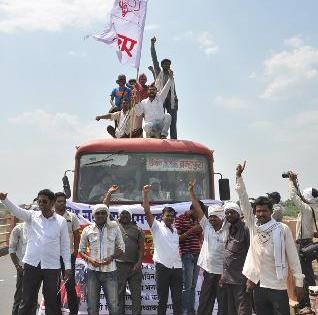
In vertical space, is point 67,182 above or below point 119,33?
below

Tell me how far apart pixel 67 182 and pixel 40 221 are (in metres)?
2.61

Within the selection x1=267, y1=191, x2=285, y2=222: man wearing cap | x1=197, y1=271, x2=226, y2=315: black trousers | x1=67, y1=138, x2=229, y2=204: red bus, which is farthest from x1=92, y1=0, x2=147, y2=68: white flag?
x1=197, y1=271, x2=226, y2=315: black trousers

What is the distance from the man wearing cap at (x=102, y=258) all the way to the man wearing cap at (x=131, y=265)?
479mm

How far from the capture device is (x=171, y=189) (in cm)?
843

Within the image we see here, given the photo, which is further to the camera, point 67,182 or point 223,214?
point 67,182

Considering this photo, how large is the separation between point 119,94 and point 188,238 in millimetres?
4694

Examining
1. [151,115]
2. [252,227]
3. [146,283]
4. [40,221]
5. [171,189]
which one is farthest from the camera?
[151,115]

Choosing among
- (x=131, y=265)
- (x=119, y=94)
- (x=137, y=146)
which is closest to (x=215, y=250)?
(x=131, y=265)

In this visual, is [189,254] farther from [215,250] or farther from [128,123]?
[128,123]

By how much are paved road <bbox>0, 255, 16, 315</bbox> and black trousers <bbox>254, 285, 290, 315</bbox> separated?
459 centimetres

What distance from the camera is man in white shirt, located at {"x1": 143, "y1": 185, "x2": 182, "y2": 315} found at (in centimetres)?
681

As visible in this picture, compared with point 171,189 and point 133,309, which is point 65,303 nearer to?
point 133,309

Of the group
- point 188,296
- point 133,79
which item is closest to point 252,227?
point 188,296

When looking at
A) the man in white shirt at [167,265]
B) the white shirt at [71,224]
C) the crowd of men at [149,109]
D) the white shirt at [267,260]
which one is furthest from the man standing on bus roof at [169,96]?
the white shirt at [267,260]
